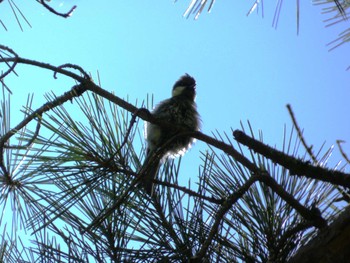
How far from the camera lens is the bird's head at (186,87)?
3.06 metres

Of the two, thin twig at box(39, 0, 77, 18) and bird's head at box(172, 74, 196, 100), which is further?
bird's head at box(172, 74, 196, 100)

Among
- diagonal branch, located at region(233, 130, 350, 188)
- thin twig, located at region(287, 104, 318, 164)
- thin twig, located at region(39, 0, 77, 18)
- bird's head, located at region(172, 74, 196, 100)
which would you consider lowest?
diagonal branch, located at region(233, 130, 350, 188)

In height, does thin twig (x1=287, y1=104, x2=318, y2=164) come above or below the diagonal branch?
above

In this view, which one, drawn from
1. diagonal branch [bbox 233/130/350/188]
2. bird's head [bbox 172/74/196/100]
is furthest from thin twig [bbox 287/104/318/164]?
bird's head [bbox 172/74/196/100]

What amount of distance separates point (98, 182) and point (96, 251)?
20cm

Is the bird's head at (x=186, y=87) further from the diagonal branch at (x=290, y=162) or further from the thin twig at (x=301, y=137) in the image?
the diagonal branch at (x=290, y=162)

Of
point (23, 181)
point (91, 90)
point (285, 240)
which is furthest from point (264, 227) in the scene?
point (23, 181)

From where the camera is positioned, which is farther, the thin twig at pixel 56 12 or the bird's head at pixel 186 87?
the bird's head at pixel 186 87

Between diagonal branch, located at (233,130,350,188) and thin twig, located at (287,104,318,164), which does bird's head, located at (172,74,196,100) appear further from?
diagonal branch, located at (233,130,350,188)

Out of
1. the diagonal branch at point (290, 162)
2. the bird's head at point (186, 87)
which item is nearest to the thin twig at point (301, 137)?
the diagonal branch at point (290, 162)

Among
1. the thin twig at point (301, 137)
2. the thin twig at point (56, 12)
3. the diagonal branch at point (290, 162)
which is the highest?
the thin twig at point (56, 12)

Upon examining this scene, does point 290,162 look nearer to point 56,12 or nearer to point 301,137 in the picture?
point 301,137

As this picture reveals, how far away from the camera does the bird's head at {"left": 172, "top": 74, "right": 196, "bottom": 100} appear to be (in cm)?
306

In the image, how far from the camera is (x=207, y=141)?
4.71 ft
